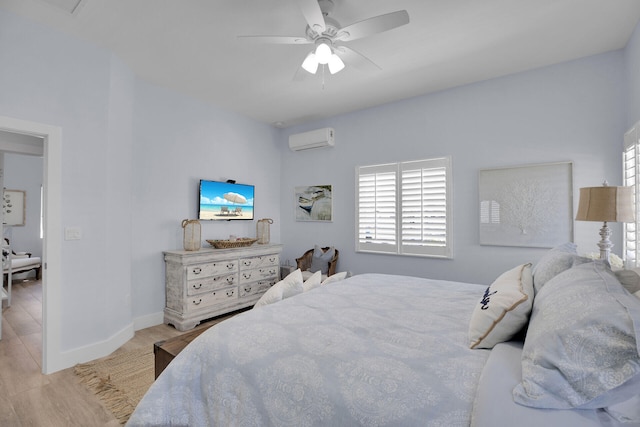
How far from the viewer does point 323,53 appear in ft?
7.59

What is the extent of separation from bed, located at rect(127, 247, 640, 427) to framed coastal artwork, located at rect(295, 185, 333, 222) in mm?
3002

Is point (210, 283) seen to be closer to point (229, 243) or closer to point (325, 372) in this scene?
point (229, 243)

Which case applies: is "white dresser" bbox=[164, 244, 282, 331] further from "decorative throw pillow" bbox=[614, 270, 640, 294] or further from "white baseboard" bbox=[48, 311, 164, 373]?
"decorative throw pillow" bbox=[614, 270, 640, 294]

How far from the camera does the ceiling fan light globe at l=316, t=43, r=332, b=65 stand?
2.28m

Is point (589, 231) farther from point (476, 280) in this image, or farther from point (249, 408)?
point (249, 408)

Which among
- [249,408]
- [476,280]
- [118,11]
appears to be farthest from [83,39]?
[476,280]

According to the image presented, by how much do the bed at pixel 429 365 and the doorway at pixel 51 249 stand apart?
71.2 inches

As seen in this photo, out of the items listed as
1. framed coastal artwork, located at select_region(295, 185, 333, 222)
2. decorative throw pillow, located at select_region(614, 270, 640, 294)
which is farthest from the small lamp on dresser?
framed coastal artwork, located at select_region(295, 185, 333, 222)

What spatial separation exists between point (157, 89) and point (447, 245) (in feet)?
12.8

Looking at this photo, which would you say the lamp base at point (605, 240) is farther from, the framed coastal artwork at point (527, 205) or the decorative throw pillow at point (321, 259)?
the decorative throw pillow at point (321, 259)

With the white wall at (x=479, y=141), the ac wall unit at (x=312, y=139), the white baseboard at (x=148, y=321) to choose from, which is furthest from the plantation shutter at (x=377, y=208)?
the white baseboard at (x=148, y=321)

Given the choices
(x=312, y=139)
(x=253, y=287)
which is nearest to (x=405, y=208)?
(x=312, y=139)

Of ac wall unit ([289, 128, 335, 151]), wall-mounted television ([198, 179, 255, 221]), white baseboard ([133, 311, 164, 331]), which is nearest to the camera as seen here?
white baseboard ([133, 311, 164, 331])

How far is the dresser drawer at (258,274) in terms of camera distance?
4.01 m
